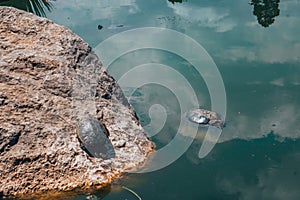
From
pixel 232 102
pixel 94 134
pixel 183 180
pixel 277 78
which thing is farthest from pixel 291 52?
pixel 94 134

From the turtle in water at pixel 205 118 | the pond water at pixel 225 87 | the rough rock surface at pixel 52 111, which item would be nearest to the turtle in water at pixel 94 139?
the rough rock surface at pixel 52 111

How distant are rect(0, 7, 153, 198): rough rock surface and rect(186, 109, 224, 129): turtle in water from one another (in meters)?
1.05

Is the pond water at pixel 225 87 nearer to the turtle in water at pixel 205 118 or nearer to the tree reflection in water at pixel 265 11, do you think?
the tree reflection in water at pixel 265 11

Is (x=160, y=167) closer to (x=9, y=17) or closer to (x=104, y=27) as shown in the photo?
(x=9, y=17)

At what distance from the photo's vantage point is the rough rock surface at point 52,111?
461 cm

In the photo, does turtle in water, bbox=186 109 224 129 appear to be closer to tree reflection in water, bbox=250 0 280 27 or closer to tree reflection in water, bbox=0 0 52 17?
tree reflection in water, bbox=250 0 280 27

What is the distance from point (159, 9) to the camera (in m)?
11.6

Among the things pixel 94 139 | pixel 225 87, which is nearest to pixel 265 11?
pixel 225 87

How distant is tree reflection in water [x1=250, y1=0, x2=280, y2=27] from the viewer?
9.84 metres

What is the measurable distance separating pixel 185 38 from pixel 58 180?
5741 mm

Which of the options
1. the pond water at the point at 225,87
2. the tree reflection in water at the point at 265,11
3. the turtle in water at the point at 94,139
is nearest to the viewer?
the pond water at the point at 225,87

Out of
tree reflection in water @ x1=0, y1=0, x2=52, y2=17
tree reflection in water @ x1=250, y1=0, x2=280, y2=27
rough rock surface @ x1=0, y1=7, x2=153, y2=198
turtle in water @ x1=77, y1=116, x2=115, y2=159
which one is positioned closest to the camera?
rough rock surface @ x1=0, y1=7, x2=153, y2=198

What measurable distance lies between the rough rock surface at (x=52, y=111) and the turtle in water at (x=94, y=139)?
0.29ft

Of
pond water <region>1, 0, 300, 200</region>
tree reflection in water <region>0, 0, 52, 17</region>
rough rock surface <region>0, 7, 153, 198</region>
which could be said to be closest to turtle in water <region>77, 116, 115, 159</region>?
rough rock surface <region>0, 7, 153, 198</region>
